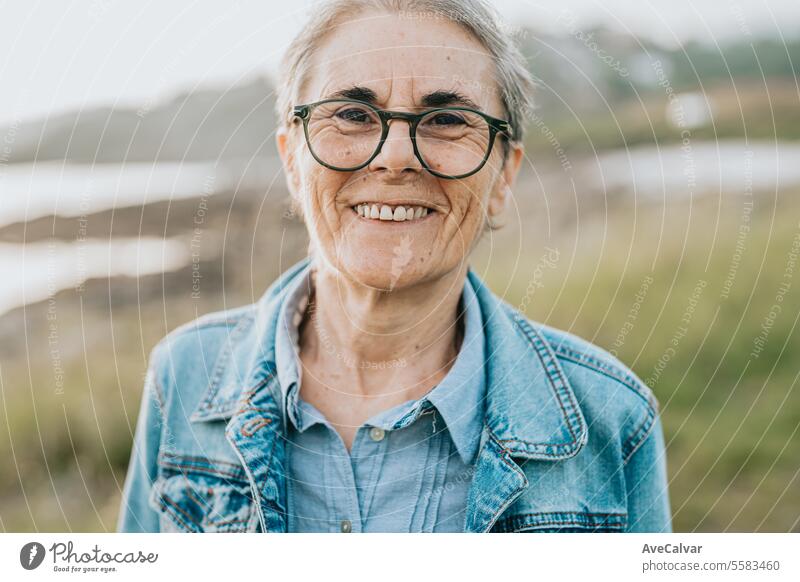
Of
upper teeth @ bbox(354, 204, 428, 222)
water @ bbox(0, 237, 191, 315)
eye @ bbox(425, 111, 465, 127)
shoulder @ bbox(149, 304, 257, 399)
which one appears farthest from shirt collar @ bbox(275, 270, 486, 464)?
water @ bbox(0, 237, 191, 315)

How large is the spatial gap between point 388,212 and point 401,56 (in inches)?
10.4

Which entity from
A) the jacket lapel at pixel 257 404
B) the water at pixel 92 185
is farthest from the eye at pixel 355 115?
the water at pixel 92 185

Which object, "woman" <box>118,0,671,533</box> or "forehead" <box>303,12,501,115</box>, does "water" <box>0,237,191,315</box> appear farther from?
"forehead" <box>303,12,501,115</box>

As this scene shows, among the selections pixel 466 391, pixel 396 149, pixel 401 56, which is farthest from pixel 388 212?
pixel 466 391

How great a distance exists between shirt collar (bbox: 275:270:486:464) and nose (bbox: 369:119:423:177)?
1.05 ft

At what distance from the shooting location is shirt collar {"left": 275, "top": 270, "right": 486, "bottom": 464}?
4.35ft

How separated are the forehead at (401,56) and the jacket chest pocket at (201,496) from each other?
2.48 feet

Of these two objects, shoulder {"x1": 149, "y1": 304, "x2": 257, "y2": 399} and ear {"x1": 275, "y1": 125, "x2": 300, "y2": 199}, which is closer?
ear {"x1": 275, "y1": 125, "x2": 300, "y2": 199}

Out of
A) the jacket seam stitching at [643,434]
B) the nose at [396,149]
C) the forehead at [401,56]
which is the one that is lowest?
the jacket seam stitching at [643,434]

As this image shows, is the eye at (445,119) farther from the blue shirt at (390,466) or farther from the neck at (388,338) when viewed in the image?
the blue shirt at (390,466)

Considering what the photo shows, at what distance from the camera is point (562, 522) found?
1396 millimetres

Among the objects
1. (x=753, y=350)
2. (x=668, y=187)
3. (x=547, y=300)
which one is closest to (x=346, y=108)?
(x=547, y=300)

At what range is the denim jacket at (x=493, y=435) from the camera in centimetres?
135

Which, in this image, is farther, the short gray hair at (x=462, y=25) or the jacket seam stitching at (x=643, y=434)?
the jacket seam stitching at (x=643, y=434)
